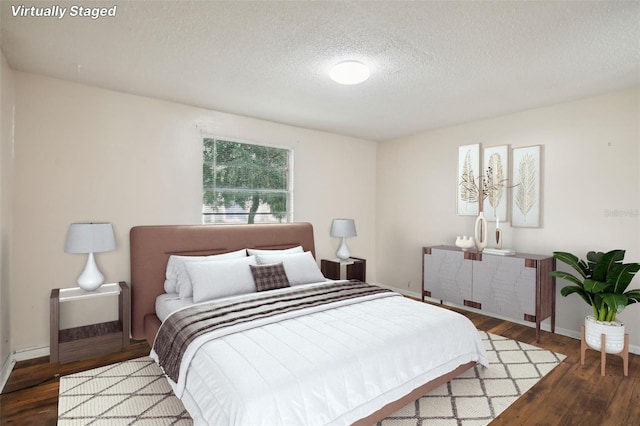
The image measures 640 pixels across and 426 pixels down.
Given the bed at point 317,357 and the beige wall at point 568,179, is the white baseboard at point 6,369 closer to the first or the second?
the bed at point 317,357

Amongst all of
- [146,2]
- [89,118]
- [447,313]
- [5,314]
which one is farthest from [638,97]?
[5,314]

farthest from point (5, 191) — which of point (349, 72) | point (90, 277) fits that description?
point (349, 72)

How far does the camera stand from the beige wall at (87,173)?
300cm

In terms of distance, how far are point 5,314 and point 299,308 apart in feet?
8.09

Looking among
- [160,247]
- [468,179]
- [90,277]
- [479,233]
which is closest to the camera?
→ [90,277]

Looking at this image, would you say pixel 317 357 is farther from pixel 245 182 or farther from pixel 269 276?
pixel 245 182

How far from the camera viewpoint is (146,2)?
1950mm

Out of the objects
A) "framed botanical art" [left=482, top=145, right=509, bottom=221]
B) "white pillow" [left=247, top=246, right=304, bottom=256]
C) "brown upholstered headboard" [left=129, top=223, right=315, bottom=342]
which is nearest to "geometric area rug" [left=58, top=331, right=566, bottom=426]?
"brown upholstered headboard" [left=129, top=223, right=315, bottom=342]

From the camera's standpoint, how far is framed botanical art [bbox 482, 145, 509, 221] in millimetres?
4207

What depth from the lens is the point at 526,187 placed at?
13.1 ft

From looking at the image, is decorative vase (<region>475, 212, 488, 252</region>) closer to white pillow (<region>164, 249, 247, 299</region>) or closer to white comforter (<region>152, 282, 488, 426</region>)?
white comforter (<region>152, 282, 488, 426</region>)

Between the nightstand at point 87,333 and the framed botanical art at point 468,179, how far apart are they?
417 cm

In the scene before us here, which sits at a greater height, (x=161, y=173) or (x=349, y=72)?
(x=349, y=72)

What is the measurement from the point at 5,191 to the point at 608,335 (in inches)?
206
